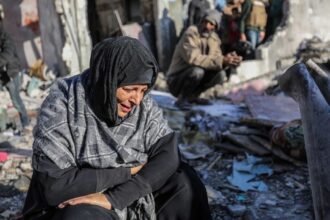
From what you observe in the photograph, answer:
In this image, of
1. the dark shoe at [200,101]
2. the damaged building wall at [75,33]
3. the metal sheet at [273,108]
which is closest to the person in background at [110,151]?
the metal sheet at [273,108]

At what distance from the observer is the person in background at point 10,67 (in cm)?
543

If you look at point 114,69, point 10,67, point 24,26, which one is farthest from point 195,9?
point 114,69

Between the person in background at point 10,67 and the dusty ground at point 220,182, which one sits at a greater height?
the person in background at point 10,67

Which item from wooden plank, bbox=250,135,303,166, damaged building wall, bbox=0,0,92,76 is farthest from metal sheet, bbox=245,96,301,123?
damaged building wall, bbox=0,0,92,76

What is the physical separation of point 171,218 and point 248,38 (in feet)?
21.9

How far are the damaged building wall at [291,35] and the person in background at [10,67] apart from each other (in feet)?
12.0

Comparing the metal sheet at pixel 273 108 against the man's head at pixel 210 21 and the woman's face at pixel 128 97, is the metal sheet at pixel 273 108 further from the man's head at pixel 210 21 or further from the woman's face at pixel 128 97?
the woman's face at pixel 128 97

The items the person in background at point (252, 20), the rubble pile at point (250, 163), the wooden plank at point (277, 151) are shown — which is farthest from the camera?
the person in background at point (252, 20)

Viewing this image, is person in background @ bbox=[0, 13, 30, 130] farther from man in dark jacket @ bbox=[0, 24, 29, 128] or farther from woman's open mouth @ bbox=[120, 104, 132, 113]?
woman's open mouth @ bbox=[120, 104, 132, 113]

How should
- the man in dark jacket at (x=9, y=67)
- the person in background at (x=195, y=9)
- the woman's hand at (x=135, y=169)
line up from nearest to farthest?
the woman's hand at (x=135, y=169), the man in dark jacket at (x=9, y=67), the person in background at (x=195, y=9)

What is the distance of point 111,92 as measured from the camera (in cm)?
214

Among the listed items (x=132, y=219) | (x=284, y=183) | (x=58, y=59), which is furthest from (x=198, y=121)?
(x=58, y=59)

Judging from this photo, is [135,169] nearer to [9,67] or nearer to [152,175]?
[152,175]

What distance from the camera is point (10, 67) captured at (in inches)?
217
